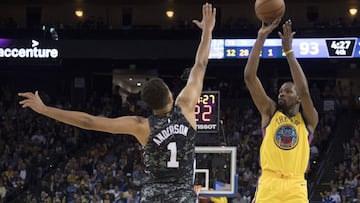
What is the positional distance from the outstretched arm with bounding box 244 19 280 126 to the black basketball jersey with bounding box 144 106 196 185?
1.27 m

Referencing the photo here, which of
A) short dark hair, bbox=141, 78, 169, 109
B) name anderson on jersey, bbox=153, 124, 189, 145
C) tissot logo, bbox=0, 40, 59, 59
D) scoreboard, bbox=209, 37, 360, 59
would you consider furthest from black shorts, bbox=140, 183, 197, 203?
tissot logo, bbox=0, 40, 59, 59

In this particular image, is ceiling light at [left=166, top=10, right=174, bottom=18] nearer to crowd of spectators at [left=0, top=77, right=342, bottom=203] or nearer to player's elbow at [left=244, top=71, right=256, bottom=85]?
crowd of spectators at [left=0, top=77, right=342, bottom=203]

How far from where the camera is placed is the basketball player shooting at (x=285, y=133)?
545cm

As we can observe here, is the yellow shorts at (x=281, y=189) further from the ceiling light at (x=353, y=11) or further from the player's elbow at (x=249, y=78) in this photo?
the ceiling light at (x=353, y=11)

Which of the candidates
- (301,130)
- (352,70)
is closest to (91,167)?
(352,70)

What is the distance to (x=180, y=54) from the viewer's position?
24.3m

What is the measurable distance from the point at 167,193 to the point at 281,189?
4.50ft

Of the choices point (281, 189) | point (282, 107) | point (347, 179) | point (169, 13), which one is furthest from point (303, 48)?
point (281, 189)

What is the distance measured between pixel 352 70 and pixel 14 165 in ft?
50.2

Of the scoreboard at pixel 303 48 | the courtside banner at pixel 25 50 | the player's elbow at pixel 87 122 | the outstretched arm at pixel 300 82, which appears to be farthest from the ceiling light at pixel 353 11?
the player's elbow at pixel 87 122

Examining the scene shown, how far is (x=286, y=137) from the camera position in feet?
18.1

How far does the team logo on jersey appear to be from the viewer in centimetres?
550

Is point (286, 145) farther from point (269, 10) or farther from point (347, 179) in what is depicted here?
point (347, 179)

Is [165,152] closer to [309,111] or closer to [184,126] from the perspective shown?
[184,126]
